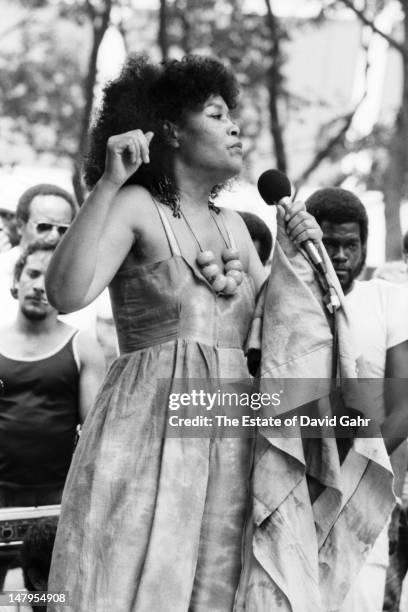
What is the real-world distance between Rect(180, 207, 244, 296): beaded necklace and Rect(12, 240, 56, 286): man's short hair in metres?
1.85

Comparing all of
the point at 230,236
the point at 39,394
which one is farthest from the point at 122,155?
the point at 39,394

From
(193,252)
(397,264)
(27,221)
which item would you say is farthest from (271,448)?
(397,264)

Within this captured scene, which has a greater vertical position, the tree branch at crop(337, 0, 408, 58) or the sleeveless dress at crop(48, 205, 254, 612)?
the tree branch at crop(337, 0, 408, 58)

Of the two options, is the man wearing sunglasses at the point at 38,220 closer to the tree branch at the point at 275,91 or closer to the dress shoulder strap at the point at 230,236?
the dress shoulder strap at the point at 230,236

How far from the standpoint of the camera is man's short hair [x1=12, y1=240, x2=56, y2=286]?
4848 millimetres

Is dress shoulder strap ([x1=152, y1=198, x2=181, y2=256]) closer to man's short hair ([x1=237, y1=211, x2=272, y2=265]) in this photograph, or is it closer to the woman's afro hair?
the woman's afro hair

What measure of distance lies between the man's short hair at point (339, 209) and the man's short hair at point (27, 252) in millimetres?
1312

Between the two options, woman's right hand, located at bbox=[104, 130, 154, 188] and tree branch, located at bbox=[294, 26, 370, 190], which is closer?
woman's right hand, located at bbox=[104, 130, 154, 188]

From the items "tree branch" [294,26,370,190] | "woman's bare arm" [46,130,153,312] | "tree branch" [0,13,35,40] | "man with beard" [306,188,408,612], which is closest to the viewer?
"woman's bare arm" [46,130,153,312]

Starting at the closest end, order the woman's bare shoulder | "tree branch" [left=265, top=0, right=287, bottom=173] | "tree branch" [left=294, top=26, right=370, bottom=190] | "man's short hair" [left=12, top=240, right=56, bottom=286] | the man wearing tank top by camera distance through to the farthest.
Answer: the woman's bare shoulder
the man wearing tank top
"man's short hair" [left=12, top=240, right=56, bottom=286]
"tree branch" [left=265, top=0, right=287, bottom=173]
"tree branch" [left=294, top=26, right=370, bottom=190]

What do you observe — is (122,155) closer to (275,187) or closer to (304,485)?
(275,187)

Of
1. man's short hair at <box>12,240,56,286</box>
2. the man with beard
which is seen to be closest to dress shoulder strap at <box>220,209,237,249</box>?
the man with beard

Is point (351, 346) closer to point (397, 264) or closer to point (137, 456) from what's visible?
point (137, 456)

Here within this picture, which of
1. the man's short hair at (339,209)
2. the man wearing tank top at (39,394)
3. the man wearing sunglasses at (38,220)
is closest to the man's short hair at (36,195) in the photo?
the man wearing sunglasses at (38,220)
